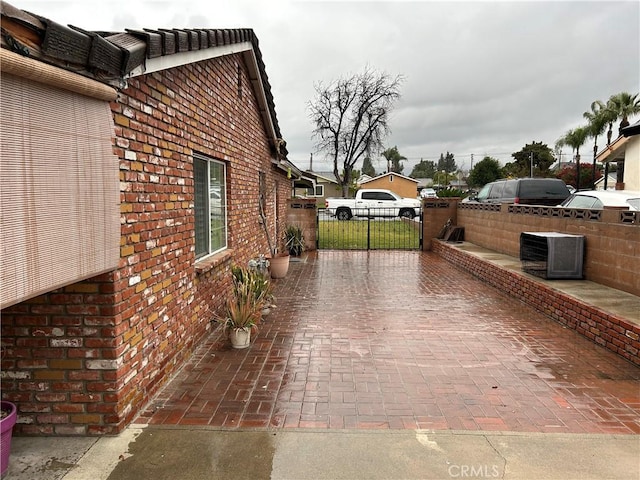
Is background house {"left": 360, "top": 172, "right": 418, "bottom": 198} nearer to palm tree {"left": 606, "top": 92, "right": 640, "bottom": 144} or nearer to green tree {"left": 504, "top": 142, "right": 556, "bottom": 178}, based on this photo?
green tree {"left": 504, "top": 142, "right": 556, "bottom": 178}

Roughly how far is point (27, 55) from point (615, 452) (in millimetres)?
4328

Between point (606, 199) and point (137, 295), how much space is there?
9033mm

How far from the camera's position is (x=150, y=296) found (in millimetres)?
3719

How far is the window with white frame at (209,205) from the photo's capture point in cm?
552

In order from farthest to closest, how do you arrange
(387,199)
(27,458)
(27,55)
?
(387,199) < (27,458) < (27,55)

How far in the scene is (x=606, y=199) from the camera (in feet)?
29.0

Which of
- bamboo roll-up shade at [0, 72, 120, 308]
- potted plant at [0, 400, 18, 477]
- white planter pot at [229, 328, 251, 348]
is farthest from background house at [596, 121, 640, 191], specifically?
potted plant at [0, 400, 18, 477]

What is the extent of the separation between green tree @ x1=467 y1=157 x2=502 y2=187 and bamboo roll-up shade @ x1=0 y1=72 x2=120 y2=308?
55.5m

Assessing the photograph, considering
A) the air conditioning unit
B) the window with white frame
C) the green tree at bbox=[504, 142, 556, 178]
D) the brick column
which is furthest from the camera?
the green tree at bbox=[504, 142, 556, 178]

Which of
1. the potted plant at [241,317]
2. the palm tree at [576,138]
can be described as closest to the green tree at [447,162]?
the palm tree at [576,138]

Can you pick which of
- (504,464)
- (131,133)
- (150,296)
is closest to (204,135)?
(131,133)

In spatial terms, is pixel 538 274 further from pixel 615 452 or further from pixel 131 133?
pixel 131 133

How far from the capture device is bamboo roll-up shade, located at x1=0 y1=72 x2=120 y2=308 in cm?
213

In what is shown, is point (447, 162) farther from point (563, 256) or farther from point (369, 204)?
point (563, 256)
